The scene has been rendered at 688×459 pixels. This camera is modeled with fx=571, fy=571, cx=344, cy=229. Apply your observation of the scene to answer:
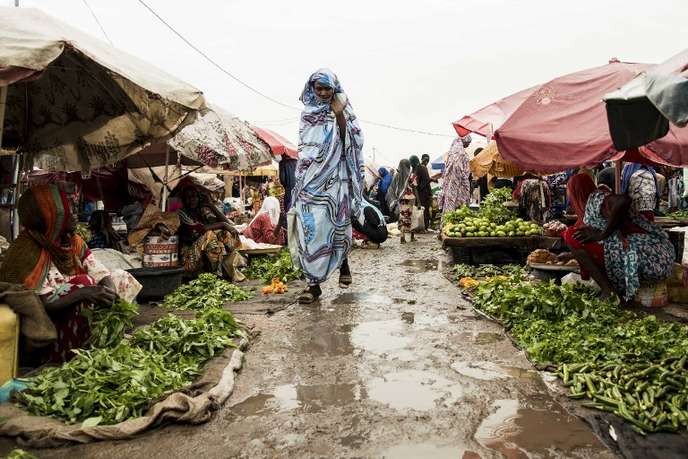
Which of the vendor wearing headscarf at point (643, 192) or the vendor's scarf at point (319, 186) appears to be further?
the vendor's scarf at point (319, 186)

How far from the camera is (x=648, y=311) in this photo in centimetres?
596

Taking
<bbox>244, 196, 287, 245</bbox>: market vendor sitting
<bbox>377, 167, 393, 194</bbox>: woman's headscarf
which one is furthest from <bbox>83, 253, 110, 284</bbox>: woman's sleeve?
<bbox>377, 167, 393, 194</bbox>: woman's headscarf

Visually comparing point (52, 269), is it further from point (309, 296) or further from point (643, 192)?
point (643, 192)

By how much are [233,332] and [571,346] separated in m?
2.77

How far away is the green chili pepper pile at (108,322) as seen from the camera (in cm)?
435

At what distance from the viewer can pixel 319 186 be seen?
6.85 metres

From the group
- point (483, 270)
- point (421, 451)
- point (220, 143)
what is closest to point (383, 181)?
point (483, 270)

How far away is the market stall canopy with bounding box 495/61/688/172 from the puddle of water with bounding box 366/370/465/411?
2664 mm

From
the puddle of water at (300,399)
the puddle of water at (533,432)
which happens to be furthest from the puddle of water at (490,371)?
the puddle of water at (300,399)

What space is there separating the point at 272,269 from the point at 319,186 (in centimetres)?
256

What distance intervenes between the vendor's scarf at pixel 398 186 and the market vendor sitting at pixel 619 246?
39.2 feet

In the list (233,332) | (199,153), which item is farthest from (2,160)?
(233,332)

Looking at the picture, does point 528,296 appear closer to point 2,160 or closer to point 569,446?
point 569,446

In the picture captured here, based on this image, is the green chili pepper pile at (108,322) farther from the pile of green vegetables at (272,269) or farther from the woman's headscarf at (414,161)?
the woman's headscarf at (414,161)
